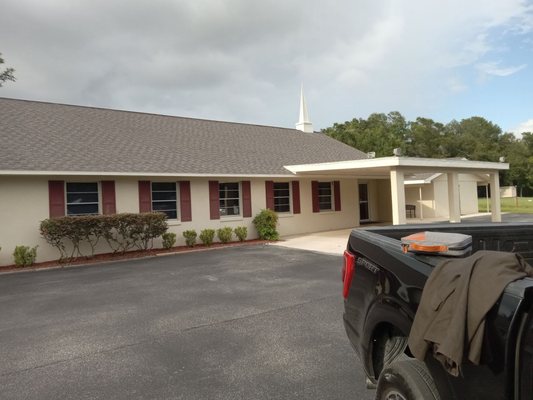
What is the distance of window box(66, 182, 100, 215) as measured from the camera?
13508 mm

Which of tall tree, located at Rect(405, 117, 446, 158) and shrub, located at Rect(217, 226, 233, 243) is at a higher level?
tall tree, located at Rect(405, 117, 446, 158)

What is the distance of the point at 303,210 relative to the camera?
→ 1928 cm

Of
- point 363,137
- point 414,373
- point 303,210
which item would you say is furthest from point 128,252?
point 363,137

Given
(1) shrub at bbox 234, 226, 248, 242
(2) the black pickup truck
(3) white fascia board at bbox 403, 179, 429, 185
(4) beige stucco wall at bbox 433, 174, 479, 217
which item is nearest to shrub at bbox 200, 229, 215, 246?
(1) shrub at bbox 234, 226, 248, 242

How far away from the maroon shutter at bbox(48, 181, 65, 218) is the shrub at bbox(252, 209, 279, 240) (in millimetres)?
7211

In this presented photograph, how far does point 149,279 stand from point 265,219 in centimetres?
780

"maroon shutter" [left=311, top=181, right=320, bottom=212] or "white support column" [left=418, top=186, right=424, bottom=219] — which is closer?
"maroon shutter" [left=311, top=181, right=320, bottom=212]

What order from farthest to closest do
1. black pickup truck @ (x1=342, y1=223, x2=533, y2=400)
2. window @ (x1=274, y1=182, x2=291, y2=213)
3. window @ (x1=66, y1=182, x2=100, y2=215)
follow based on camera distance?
1. window @ (x1=274, y1=182, x2=291, y2=213)
2. window @ (x1=66, y1=182, x2=100, y2=215)
3. black pickup truck @ (x1=342, y1=223, x2=533, y2=400)

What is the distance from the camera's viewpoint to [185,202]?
1562 centimetres

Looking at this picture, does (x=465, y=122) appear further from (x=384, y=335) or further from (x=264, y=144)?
(x=384, y=335)

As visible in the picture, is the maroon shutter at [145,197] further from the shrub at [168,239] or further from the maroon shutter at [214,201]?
the maroon shutter at [214,201]

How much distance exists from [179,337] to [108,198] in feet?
31.3

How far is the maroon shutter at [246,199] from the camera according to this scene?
1730 centimetres

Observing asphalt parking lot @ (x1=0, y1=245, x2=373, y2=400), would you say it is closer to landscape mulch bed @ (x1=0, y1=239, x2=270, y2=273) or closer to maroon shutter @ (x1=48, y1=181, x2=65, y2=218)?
landscape mulch bed @ (x1=0, y1=239, x2=270, y2=273)
